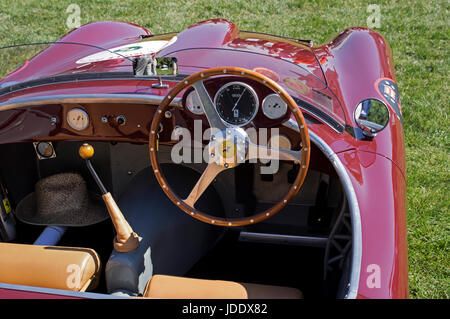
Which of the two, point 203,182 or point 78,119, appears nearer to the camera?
point 203,182

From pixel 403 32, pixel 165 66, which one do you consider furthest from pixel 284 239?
pixel 403 32

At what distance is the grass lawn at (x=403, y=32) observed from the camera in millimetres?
3439

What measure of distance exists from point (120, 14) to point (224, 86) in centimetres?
478

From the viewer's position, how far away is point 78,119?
8.01ft

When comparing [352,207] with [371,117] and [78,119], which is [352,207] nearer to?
[371,117]

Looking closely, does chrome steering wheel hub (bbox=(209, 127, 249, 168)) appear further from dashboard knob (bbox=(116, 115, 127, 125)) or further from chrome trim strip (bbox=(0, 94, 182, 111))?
dashboard knob (bbox=(116, 115, 127, 125))

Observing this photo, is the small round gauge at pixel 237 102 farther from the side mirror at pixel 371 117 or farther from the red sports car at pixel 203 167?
the side mirror at pixel 371 117

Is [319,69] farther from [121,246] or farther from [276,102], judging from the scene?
[121,246]

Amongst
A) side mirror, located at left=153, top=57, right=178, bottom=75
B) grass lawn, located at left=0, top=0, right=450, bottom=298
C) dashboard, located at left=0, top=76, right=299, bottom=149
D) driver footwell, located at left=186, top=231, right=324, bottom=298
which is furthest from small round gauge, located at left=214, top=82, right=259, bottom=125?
grass lawn, located at left=0, top=0, right=450, bottom=298

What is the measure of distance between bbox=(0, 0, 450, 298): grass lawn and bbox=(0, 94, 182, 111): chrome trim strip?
6.30 ft

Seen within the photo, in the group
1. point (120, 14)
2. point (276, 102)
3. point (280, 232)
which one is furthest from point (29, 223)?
point (120, 14)

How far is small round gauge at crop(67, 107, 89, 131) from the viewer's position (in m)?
2.42

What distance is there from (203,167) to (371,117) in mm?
977

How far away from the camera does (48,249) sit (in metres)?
2.16
